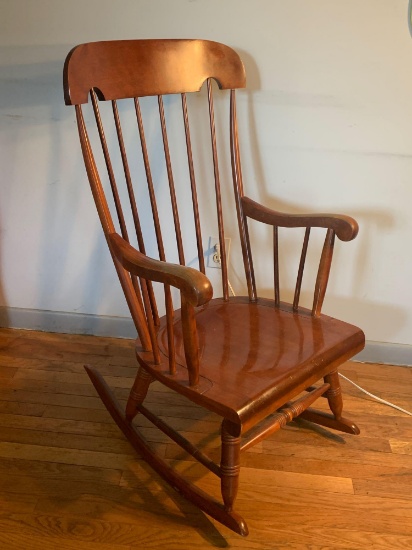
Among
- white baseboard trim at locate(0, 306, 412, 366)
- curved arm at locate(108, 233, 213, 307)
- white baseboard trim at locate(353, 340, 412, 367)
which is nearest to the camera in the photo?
curved arm at locate(108, 233, 213, 307)

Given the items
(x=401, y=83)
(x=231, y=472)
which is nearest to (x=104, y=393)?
(x=231, y=472)

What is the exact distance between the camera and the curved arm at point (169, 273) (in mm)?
899

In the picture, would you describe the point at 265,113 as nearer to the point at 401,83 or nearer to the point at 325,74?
the point at 325,74

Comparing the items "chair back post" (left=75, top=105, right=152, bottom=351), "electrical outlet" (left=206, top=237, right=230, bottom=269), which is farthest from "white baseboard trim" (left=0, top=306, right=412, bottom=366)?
"chair back post" (left=75, top=105, right=152, bottom=351)

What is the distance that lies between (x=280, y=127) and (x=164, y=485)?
41.5 inches

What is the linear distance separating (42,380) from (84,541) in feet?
2.04

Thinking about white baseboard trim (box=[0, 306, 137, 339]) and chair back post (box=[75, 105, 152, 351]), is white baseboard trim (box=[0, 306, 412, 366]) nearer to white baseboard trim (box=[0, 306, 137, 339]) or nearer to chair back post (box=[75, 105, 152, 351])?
white baseboard trim (box=[0, 306, 137, 339])

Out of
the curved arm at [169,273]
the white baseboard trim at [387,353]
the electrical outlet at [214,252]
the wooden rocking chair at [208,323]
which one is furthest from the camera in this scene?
the white baseboard trim at [387,353]

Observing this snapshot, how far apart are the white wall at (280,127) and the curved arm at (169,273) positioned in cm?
64

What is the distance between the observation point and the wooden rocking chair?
1.03 metres

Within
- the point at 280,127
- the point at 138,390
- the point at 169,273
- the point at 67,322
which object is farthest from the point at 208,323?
the point at 67,322

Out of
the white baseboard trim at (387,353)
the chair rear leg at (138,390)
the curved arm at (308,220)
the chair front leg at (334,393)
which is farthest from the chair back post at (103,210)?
the white baseboard trim at (387,353)

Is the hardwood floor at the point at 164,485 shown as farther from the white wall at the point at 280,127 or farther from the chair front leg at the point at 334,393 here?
the white wall at the point at 280,127

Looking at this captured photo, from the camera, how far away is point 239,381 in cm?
107
